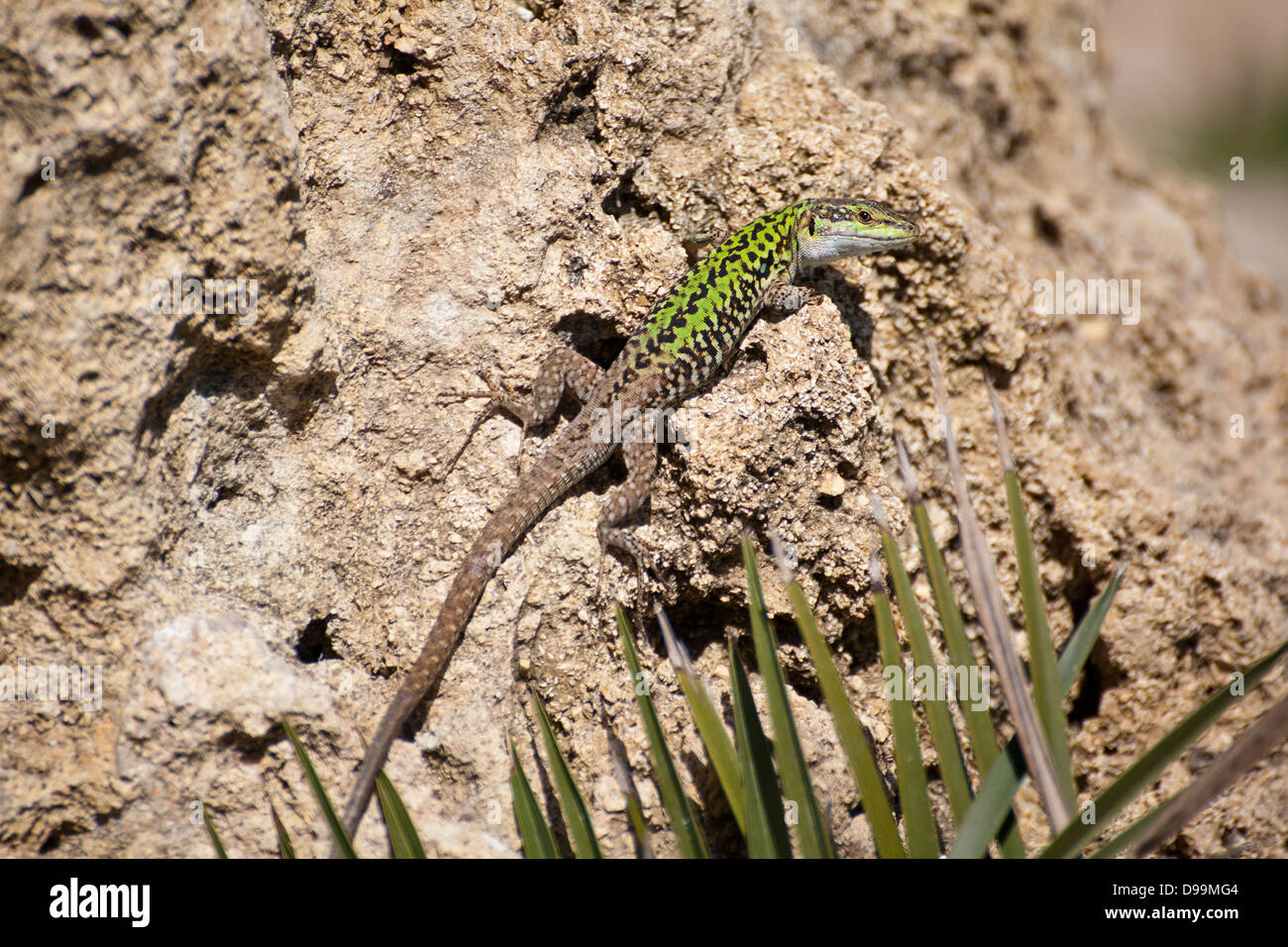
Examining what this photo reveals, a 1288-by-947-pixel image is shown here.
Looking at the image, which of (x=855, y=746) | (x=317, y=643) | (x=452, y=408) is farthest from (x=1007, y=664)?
(x=317, y=643)

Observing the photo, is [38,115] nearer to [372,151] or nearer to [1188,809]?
[372,151]

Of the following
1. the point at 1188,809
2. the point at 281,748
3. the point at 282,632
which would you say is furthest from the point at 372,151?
the point at 1188,809

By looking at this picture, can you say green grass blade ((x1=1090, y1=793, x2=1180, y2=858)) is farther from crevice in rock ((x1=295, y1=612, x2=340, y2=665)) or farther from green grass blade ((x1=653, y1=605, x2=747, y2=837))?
crevice in rock ((x1=295, y1=612, x2=340, y2=665))

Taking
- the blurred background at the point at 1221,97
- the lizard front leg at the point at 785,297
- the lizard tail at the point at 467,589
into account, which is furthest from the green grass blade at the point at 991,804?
the blurred background at the point at 1221,97

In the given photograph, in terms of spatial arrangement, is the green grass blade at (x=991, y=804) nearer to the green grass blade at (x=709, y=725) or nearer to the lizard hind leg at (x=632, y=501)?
the green grass blade at (x=709, y=725)

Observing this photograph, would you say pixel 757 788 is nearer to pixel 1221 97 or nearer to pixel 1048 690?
pixel 1048 690

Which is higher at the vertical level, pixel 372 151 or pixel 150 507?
pixel 372 151
